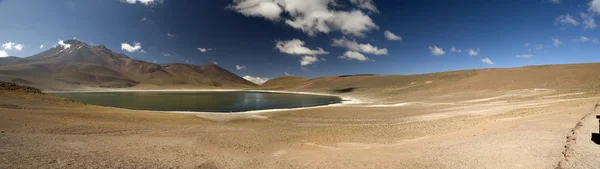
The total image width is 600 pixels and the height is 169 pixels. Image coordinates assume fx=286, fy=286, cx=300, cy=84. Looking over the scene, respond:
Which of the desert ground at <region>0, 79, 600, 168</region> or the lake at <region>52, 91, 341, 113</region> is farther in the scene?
the lake at <region>52, 91, 341, 113</region>

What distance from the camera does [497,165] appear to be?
932cm

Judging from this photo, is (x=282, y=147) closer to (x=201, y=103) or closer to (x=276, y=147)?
(x=276, y=147)

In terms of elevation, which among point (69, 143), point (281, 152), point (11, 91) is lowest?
point (281, 152)

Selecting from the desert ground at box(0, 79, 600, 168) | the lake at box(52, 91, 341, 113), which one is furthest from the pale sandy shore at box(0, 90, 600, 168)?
the lake at box(52, 91, 341, 113)

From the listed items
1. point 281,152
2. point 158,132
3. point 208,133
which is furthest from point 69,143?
point 281,152

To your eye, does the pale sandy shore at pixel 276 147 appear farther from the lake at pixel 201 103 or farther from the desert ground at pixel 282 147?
the lake at pixel 201 103

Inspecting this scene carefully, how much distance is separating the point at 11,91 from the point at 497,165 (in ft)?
126

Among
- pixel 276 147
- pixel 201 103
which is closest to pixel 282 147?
pixel 276 147

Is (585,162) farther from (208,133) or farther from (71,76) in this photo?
(71,76)

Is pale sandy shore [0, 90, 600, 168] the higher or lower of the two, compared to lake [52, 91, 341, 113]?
lower

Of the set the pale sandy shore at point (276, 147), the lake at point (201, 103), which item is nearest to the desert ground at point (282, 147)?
the pale sandy shore at point (276, 147)

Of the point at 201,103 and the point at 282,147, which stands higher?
the point at 201,103

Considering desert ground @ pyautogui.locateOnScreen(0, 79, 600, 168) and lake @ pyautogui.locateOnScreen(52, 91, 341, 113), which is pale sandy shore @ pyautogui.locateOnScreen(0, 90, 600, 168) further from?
lake @ pyautogui.locateOnScreen(52, 91, 341, 113)

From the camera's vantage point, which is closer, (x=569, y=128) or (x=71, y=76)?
(x=569, y=128)
